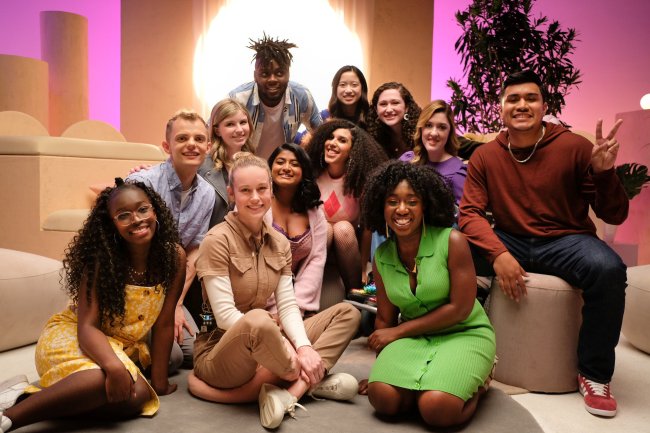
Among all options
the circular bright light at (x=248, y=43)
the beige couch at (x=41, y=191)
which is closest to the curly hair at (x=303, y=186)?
the beige couch at (x=41, y=191)

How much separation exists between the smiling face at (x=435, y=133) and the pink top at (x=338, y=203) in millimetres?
526

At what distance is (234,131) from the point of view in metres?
3.27

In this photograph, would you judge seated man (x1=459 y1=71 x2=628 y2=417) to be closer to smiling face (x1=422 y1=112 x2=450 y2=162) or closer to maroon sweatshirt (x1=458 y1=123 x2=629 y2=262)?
maroon sweatshirt (x1=458 y1=123 x2=629 y2=262)

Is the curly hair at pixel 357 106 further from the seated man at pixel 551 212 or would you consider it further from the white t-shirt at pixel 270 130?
the seated man at pixel 551 212

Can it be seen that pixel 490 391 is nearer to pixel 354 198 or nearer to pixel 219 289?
pixel 219 289

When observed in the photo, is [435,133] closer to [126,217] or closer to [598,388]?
[598,388]

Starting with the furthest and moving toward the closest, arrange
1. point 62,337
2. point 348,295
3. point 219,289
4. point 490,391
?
point 348,295, point 490,391, point 219,289, point 62,337

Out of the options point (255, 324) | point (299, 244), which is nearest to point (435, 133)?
point (299, 244)

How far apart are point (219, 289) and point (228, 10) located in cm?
509

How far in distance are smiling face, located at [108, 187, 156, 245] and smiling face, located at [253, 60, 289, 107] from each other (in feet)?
5.81

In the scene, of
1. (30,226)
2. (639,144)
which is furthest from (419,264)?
(639,144)

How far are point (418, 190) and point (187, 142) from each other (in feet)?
3.84

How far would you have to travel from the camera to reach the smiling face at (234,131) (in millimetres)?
3279

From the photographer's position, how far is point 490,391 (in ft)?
8.08
